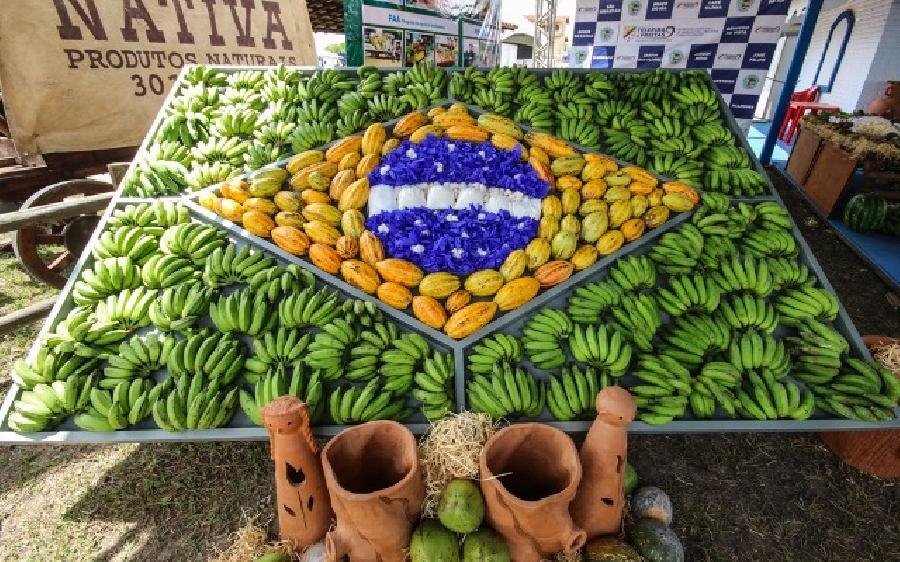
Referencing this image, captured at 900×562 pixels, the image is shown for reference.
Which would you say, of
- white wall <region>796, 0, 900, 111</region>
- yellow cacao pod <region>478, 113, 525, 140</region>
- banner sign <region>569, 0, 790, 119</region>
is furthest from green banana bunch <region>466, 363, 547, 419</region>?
white wall <region>796, 0, 900, 111</region>

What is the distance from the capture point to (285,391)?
112 inches

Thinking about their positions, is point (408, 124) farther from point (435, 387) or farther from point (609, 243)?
point (435, 387)

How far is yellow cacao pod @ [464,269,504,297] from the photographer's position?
338 centimetres

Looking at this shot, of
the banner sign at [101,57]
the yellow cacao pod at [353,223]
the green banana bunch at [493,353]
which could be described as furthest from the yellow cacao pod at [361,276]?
the banner sign at [101,57]

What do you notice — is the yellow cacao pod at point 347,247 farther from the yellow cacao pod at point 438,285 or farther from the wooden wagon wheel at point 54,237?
the wooden wagon wheel at point 54,237

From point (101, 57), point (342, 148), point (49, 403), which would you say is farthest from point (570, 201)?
point (101, 57)

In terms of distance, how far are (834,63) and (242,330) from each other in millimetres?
16877

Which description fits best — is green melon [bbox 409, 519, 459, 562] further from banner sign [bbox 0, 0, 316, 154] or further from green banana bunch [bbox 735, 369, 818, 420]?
banner sign [bbox 0, 0, 316, 154]

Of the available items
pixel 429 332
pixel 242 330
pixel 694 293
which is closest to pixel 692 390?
pixel 694 293

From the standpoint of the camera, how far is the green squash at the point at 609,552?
236 centimetres

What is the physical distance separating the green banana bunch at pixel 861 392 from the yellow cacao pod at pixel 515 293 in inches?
79.6

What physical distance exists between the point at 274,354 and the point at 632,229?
306cm

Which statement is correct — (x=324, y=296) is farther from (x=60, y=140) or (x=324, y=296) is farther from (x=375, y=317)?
(x=60, y=140)

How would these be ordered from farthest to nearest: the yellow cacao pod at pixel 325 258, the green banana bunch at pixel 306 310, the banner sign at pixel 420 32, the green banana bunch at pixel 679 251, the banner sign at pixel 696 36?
the banner sign at pixel 696 36, the banner sign at pixel 420 32, the green banana bunch at pixel 679 251, the yellow cacao pod at pixel 325 258, the green banana bunch at pixel 306 310
